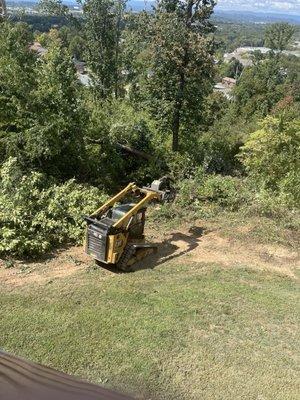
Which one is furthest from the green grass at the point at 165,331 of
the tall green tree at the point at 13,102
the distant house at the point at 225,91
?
the distant house at the point at 225,91

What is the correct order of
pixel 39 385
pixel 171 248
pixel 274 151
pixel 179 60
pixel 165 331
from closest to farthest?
1. pixel 39 385
2. pixel 165 331
3. pixel 171 248
4. pixel 179 60
5. pixel 274 151

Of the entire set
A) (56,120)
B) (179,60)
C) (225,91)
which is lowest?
(225,91)

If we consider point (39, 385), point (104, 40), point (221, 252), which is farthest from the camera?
point (104, 40)

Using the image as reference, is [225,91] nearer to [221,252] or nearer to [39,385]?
[221,252]

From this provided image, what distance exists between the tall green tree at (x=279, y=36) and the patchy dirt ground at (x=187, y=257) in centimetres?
4670

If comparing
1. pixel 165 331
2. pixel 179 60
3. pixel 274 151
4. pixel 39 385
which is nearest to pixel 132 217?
pixel 165 331

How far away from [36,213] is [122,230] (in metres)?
2.96

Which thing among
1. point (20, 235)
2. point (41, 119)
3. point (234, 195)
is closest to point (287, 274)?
point (234, 195)

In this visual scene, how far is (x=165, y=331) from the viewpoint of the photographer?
25.9ft

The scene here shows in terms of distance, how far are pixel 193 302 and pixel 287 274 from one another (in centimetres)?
294

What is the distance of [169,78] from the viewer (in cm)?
2006

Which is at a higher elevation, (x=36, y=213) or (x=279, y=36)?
(x=279, y=36)

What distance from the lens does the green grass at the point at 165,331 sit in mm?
6895

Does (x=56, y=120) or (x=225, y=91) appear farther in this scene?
(x=225, y=91)
